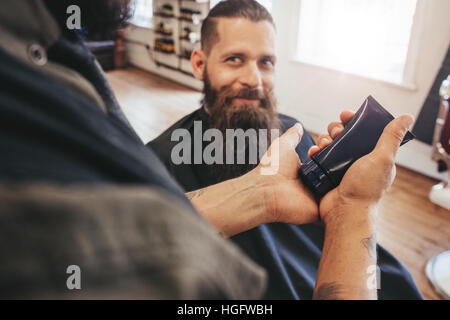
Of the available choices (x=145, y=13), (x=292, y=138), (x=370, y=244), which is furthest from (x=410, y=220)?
(x=145, y=13)

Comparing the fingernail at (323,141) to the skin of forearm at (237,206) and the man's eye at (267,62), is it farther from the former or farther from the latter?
the man's eye at (267,62)

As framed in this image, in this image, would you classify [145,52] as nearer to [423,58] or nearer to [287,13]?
[287,13]

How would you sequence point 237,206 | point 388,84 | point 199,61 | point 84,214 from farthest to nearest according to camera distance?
point 388,84 < point 199,61 < point 237,206 < point 84,214

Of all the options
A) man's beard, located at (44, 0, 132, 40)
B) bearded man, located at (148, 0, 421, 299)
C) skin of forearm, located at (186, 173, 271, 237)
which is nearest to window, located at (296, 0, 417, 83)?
bearded man, located at (148, 0, 421, 299)

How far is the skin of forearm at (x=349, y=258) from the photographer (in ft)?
1.91

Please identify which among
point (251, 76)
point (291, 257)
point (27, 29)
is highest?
point (27, 29)

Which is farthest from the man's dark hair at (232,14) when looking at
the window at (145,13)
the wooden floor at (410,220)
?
the window at (145,13)

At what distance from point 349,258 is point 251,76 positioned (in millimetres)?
951

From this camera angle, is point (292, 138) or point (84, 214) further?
point (292, 138)

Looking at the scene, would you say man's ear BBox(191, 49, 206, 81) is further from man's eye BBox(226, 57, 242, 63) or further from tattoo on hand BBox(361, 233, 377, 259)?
tattoo on hand BBox(361, 233, 377, 259)

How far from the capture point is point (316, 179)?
802 millimetres

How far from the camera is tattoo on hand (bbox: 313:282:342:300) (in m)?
0.58

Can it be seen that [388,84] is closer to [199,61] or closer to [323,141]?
[199,61]

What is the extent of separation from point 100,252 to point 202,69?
57.2 inches
